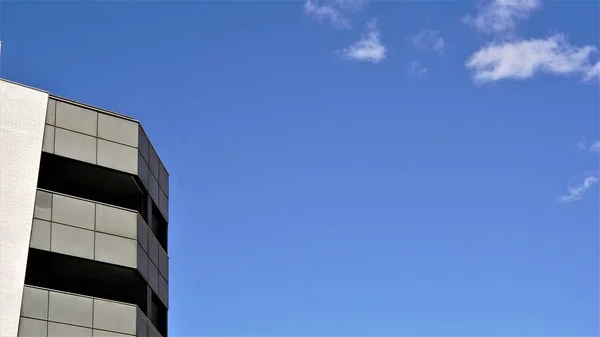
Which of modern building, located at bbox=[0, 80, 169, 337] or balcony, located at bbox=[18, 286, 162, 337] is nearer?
balcony, located at bbox=[18, 286, 162, 337]

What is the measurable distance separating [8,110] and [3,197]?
4.08m

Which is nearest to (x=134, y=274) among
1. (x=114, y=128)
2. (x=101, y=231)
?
(x=101, y=231)

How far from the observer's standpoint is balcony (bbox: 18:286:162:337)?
50.0 meters

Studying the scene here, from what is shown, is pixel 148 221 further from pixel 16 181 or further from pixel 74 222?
pixel 16 181

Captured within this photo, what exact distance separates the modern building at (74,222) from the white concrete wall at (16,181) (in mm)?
45

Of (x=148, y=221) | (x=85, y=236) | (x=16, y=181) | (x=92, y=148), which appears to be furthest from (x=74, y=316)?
(x=148, y=221)

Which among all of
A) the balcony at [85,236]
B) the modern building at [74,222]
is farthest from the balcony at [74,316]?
the balcony at [85,236]

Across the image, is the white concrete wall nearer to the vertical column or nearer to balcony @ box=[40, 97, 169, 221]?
balcony @ box=[40, 97, 169, 221]

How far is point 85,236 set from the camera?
176 feet

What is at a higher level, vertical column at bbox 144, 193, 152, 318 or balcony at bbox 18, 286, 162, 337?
vertical column at bbox 144, 193, 152, 318

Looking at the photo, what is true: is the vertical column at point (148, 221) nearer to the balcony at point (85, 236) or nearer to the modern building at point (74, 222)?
the modern building at point (74, 222)

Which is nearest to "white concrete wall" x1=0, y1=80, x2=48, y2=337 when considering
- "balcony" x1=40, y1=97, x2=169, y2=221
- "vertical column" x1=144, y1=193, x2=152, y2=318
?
"balcony" x1=40, y1=97, x2=169, y2=221

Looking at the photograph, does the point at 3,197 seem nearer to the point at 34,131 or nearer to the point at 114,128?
the point at 34,131

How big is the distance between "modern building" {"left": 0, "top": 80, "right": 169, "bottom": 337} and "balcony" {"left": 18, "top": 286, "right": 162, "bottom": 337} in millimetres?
49
